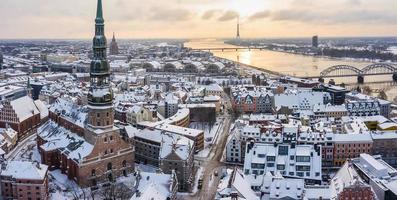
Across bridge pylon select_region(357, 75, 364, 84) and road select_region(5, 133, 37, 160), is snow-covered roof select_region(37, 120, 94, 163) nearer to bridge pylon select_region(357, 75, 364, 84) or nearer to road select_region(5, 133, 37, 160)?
road select_region(5, 133, 37, 160)

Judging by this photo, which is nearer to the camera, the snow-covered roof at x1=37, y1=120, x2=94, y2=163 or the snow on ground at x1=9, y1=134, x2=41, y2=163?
the snow-covered roof at x1=37, y1=120, x2=94, y2=163

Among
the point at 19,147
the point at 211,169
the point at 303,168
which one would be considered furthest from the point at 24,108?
the point at 303,168

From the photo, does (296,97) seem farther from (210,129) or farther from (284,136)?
(284,136)

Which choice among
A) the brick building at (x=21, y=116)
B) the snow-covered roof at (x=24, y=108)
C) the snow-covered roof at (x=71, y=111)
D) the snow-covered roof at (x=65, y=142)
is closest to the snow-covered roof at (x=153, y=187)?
the snow-covered roof at (x=65, y=142)

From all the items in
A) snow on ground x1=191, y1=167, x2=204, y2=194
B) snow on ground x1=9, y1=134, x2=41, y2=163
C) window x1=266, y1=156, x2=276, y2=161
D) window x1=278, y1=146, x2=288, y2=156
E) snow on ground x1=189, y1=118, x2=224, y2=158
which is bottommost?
snow on ground x1=191, y1=167, x2=204, y2=194

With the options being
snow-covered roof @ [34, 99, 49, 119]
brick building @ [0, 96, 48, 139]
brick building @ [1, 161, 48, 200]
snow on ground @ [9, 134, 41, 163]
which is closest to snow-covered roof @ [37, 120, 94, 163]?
snow on ground @ [9, 134, 41, 163]

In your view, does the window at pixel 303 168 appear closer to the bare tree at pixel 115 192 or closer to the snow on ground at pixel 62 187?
the bare tree at pixel 115 192
